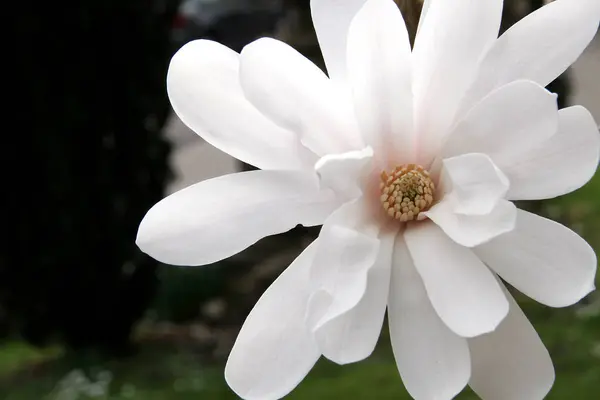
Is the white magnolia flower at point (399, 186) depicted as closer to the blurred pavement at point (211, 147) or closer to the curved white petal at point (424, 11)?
the curved white petal at point (424, 11)

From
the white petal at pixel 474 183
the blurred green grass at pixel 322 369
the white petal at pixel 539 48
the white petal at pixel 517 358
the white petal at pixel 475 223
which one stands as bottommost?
the blurred green grass at pixel 322 369

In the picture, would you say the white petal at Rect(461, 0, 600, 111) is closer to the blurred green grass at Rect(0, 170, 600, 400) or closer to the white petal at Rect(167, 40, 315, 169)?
the white petal at Rect(167, 40, 315, 169)

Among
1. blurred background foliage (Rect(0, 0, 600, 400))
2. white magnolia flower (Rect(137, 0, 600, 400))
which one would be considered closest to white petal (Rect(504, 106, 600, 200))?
white magnolia flower (Rect(137, 0, 600, 400))

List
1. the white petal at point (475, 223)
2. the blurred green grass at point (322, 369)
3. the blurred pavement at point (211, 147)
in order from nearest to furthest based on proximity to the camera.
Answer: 1. the white petal at point (475, 223)
2. the blurred green grass at point (322, 369)
3. the blurred pavement at point (211, 147)

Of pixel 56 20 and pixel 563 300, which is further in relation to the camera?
pixel 56 20

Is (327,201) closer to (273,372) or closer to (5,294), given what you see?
(273,372)

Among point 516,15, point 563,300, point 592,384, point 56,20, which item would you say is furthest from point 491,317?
point 56,20

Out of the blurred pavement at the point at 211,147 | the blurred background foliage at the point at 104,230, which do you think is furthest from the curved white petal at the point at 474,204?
the blurred pavement at the point at 211,147
